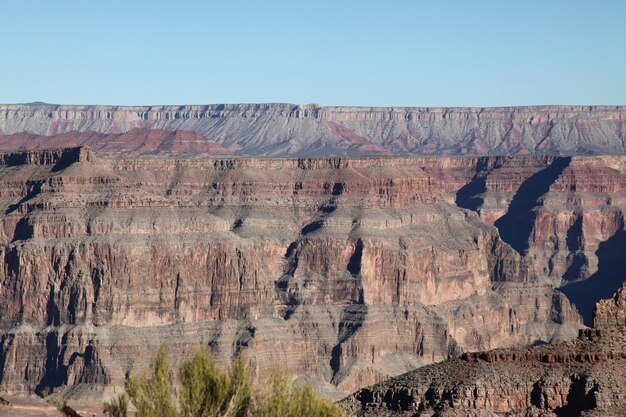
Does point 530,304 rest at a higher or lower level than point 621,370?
higher

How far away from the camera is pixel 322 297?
148750mm

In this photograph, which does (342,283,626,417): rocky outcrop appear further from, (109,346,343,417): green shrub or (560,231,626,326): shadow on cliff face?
(560,231,626,326): shadow on cliff face

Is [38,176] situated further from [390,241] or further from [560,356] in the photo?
[560,356]

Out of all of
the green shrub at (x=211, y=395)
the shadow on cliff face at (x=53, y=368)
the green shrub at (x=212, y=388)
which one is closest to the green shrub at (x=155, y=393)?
the green shrub at (x=211, y=395)

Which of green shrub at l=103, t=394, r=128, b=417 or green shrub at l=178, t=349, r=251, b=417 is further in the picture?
green shrub at l=178, t=349, r=251, b=417

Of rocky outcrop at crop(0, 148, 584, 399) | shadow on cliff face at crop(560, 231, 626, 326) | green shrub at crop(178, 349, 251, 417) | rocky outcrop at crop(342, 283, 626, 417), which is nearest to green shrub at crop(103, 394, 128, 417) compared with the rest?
green shrub at crop(178, 349, 251, 417)

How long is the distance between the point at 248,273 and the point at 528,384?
74124 millimetres

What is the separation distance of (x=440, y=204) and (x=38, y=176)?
41938mm

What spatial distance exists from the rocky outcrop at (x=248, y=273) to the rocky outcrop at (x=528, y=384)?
56.5 meters

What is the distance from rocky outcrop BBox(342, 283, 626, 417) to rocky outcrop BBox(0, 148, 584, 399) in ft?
185

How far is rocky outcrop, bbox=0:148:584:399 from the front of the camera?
440ft

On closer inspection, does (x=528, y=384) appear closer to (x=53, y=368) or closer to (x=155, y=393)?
(x=155, y=393)

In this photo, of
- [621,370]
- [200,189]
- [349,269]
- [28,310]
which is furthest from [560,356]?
[200,189]

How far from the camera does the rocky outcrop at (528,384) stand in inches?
2689
